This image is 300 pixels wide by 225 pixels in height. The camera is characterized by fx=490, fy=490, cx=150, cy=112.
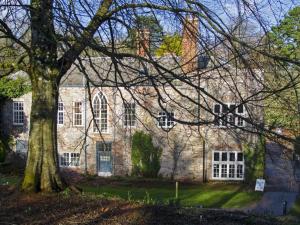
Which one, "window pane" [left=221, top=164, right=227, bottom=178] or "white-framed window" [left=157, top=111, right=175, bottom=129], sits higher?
"white-framed window" [left=157, top=111, right=175, bottom=129]

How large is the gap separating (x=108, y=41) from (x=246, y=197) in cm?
2321

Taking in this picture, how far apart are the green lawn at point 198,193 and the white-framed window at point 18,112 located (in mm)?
9260

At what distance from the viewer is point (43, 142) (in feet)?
29.6

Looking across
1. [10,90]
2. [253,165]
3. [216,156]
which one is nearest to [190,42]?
[253,165]

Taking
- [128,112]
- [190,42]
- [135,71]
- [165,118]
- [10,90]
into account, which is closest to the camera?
[135,71]

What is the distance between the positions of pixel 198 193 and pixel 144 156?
544 cm

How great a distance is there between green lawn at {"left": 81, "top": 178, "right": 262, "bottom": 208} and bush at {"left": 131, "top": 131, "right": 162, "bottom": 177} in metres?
1.55

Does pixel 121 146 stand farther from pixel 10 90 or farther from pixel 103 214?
pixel 103 214

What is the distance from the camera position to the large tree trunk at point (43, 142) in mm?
8875

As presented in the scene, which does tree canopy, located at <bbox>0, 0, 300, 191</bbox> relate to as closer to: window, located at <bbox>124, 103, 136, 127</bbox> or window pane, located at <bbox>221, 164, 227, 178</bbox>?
window, located at <bbox>124, 103, 136, 127</bbox>

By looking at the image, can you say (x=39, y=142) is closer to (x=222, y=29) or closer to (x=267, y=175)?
(x=222, y=29)

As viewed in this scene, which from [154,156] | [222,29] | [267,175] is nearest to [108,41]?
[222,29]

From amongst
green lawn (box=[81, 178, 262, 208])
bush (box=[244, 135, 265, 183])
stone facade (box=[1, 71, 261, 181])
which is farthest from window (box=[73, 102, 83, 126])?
bush (box=[244, 135, 265, 183])

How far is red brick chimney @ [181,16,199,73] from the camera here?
6.50 m
